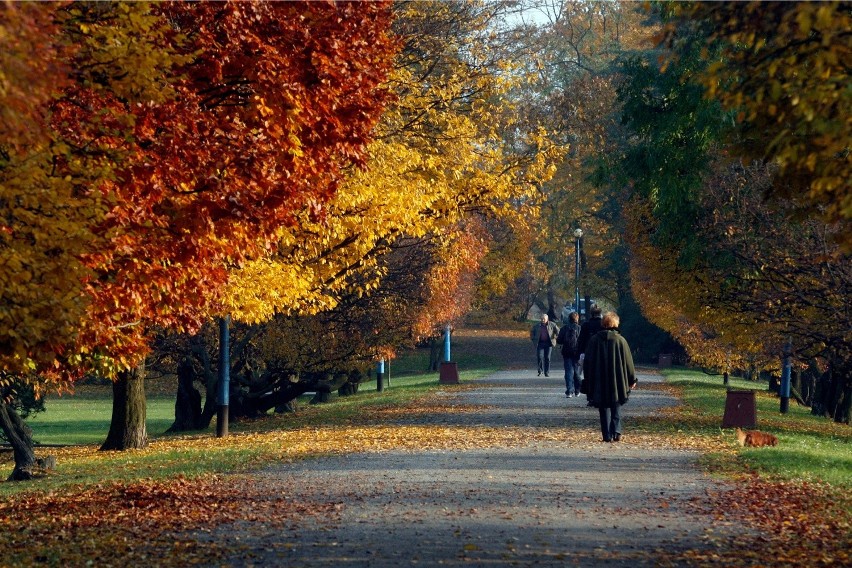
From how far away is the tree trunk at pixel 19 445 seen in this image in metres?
19.2

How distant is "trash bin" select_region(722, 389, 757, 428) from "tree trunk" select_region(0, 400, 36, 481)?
1126 centimetres

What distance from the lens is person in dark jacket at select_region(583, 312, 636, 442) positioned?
17547 millimetres

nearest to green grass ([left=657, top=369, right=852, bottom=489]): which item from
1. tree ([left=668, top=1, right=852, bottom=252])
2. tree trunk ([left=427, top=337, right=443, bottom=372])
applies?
tree ([left=668, top=1, right=852, bottom=252])

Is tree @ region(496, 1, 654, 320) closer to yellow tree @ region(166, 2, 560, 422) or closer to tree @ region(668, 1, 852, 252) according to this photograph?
yellow tree @ region(166, 2, 560, 422)

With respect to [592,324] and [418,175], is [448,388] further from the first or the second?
[418,175]

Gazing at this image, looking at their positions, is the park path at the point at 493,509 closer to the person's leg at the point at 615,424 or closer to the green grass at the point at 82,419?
the person's leg at the point at 615,424

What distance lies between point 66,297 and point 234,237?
406cm

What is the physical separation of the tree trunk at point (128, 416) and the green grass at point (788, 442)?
8.87m

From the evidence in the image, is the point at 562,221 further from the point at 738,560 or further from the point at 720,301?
the point at 738,560

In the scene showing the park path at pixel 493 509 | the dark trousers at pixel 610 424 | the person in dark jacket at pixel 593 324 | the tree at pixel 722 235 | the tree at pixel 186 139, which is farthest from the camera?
the person in dark jacket at pixel 593 324

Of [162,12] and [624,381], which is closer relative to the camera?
[162,12]

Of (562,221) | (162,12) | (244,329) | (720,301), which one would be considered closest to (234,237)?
(162,12)

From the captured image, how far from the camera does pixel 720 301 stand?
2389cm

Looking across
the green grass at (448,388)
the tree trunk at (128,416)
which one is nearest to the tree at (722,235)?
the green grass at (448,388)
